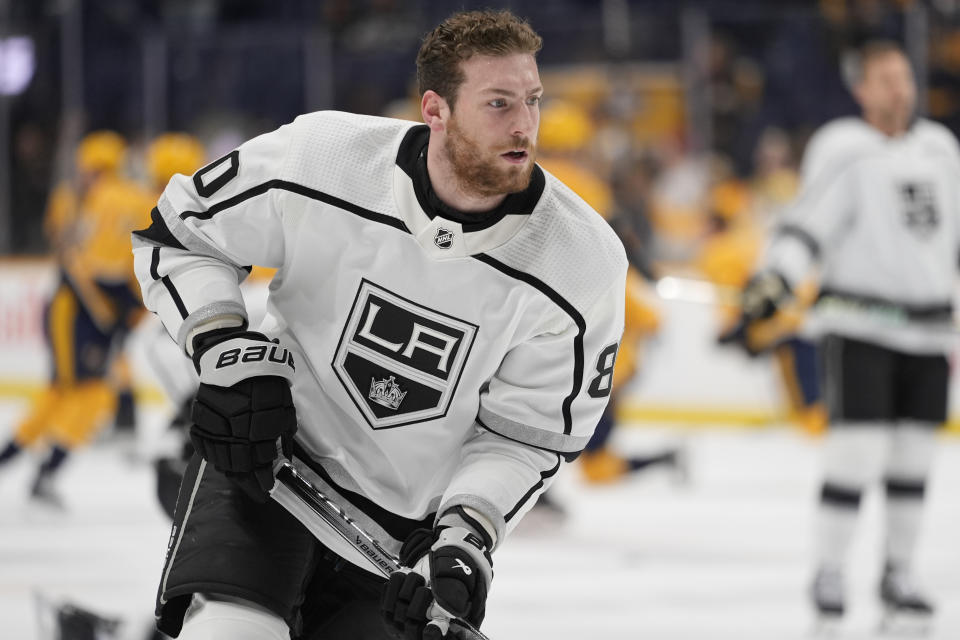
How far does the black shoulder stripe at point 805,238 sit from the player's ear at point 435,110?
2.04 meters

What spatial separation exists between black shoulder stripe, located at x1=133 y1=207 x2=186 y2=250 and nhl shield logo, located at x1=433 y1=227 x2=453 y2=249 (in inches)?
14.3

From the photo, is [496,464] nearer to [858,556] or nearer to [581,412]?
[581,412]

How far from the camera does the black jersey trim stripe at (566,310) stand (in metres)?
1.93

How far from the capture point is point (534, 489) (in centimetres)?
206

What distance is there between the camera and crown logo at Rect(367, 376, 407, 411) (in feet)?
6.48

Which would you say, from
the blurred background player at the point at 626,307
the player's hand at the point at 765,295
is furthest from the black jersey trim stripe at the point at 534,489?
the blurred background player at the point at 626,307

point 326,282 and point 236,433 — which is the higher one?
point 326,282

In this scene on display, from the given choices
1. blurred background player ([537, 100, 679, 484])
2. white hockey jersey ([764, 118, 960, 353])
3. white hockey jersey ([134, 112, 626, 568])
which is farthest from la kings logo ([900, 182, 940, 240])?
white hockey jersey ([134, 112, 626, 568])

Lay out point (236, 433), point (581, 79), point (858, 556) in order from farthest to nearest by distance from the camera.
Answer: point (581, 79) < point (858, 556) < point (236, 433)

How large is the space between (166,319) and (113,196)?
4.62 meters

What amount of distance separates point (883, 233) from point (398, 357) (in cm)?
212

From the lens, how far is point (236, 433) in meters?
1.83

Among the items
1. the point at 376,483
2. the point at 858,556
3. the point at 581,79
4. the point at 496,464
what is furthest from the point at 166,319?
the point at 581,79

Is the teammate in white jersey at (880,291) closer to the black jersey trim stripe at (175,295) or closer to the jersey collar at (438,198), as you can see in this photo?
the jersey collar at (438,198)
